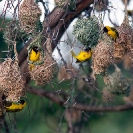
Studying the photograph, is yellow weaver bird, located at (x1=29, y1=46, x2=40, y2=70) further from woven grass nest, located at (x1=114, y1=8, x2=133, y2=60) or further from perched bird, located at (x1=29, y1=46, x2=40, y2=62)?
woven grass nest, located at (x1=114, y1=8, x2=133, y2=60)

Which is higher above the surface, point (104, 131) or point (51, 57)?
point (51, 57)

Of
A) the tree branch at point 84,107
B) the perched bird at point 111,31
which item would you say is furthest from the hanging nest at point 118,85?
the perched bird at point 111,31

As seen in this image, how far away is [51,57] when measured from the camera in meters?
3.17

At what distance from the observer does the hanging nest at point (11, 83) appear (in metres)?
2.73

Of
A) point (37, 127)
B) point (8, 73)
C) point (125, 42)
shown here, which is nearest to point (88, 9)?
point (125, 42)

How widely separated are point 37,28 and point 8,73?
0.36 m

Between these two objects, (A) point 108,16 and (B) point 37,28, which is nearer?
(B) point 37,28

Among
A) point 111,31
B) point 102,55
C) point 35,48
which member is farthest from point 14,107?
point 111,31

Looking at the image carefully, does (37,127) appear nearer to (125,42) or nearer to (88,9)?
(88,9)

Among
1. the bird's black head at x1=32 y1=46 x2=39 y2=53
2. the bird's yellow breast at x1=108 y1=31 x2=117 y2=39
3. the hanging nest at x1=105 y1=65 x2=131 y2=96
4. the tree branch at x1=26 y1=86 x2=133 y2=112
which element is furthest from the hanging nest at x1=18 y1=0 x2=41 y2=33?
the tree branch at x1=26 y1=86 x2=133 y2=112

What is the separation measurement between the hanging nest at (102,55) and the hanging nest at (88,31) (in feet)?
0.16

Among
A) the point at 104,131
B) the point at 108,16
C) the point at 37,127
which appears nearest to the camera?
the point at 108,16

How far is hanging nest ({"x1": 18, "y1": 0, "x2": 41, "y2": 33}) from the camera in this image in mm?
2867

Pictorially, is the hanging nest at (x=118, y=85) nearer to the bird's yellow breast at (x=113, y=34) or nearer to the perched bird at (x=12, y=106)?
the bird's yellow breast at (x=113, y=34)
